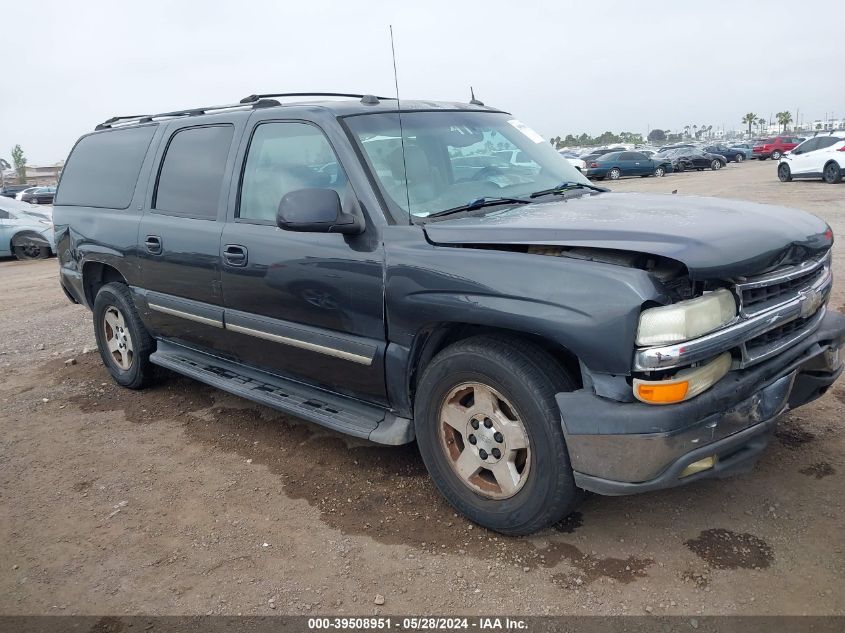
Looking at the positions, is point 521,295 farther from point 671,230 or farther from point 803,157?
point 803,157

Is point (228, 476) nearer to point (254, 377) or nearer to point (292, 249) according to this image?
point (254, 377)

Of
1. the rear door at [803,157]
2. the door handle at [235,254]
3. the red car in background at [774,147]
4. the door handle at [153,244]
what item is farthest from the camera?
the red car in background at [774,147]

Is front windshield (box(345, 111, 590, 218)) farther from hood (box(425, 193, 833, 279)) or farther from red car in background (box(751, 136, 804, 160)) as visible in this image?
red car in background (box(751, 136, 804, 160))

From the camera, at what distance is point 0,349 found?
6859mm

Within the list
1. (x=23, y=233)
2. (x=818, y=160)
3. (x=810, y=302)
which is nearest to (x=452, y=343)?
(x=810, y=302)

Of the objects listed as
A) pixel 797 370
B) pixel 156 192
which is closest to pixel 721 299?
pixel 797 370

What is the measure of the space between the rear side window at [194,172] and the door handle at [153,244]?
19 centimetres

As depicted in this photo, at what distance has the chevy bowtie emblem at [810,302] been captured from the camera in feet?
9.87

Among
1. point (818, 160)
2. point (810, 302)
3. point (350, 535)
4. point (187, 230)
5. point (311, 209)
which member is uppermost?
point (311, 209)

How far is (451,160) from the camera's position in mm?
3711

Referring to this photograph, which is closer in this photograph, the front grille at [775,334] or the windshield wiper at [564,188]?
the front grille at [775,334]

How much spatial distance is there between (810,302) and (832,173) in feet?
70.4

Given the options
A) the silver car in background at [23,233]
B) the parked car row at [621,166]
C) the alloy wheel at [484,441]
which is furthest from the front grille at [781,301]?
the parked car row at [621,166]

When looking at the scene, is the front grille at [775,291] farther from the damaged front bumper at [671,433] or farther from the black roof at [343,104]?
the black roof at [343,104]
